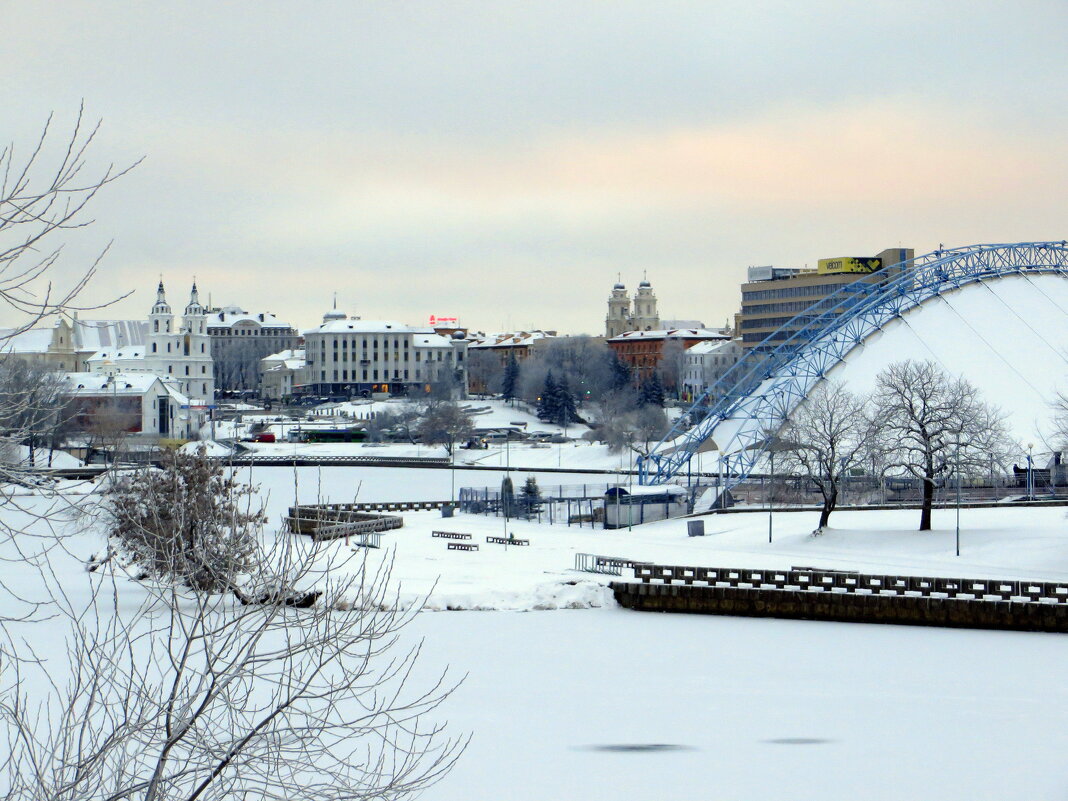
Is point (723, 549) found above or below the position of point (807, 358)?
below

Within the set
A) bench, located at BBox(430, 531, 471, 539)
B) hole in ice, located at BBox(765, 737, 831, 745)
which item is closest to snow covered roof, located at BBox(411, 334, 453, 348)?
bench, located at BBox(430, 531, 471, 539)

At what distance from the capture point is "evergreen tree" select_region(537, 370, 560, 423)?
121m

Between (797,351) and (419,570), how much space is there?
39.7 m

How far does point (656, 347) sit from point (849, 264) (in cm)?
4236

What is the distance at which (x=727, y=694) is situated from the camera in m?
19.1

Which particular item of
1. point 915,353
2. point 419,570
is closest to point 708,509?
point 915,353

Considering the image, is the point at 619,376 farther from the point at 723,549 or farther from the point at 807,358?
the point at 723,549

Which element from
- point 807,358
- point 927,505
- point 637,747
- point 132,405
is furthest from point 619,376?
point 637,747

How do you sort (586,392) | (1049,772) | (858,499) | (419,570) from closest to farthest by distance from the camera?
(1049,772) → (419,570) → (858,499) → (586,392)

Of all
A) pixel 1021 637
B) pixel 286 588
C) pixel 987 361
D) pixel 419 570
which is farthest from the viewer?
pixel 987 361

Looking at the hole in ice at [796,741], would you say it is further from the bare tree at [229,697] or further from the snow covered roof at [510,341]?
the snow covered roof at [510,341]

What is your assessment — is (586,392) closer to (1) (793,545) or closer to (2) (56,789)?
(1) (793,545)

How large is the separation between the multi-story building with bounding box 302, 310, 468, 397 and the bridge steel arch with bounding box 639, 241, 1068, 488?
9723cm

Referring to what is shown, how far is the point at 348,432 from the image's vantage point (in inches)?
4402
